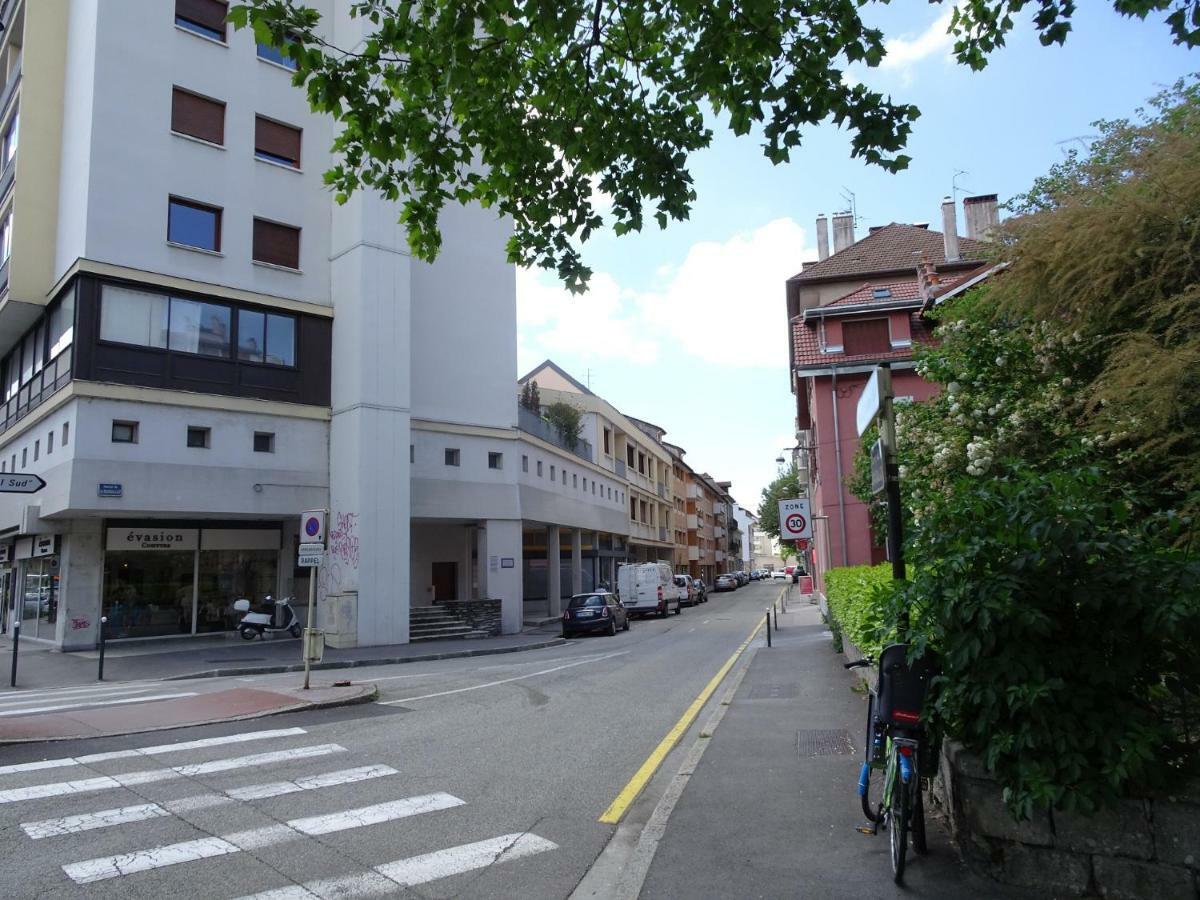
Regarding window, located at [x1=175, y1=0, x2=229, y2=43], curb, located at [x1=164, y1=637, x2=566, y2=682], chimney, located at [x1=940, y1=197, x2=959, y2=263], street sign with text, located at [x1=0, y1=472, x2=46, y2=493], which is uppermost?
window, located at [x1=175, y1=0, x2=229, y2=43]

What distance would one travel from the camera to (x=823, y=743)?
785 centimetres

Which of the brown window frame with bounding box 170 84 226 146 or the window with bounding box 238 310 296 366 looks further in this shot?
the window with bounding box 238 310 296 366

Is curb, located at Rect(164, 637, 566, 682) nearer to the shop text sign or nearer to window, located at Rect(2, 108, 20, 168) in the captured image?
the shop text sign

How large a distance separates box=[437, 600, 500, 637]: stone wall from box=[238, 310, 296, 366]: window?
8.65 m

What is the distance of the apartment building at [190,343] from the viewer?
19828 millimetres

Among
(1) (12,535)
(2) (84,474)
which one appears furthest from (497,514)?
(1) (12,535)

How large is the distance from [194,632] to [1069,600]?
75.9ft

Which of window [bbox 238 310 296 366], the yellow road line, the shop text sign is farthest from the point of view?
window [bbox 238 310 296 366]

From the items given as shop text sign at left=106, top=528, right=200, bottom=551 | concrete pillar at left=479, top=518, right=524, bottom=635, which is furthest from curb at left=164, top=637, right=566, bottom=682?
shop text sign at left=106, top=528, right=200, bottom=551

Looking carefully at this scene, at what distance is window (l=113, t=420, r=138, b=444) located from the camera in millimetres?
19266

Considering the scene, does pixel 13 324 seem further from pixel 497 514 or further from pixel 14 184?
pixel 497 514

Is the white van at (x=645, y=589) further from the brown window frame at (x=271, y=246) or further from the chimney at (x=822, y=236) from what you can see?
the brown window frame at (x=271, y=246)

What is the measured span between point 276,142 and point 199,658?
14.4m

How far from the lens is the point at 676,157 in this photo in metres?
7.27
